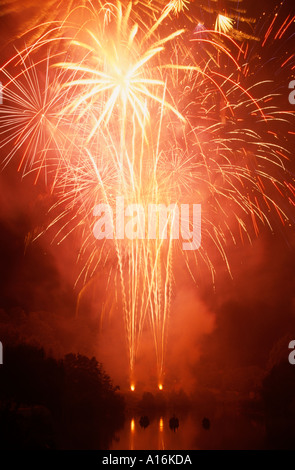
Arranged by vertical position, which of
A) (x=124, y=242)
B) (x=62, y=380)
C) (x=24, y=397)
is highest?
(x=124, y=242)

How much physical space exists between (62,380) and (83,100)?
735 inches

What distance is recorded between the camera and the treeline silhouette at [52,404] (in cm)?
1444

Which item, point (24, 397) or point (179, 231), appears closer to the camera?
point (179, 231)

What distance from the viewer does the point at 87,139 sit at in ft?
43.1

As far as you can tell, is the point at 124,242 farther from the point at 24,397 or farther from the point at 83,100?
the point at 24,397

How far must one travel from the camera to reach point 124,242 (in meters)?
15.9

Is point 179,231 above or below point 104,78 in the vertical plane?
below

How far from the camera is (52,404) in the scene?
24.5 metres

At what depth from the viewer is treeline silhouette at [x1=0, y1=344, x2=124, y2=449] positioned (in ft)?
47.4
